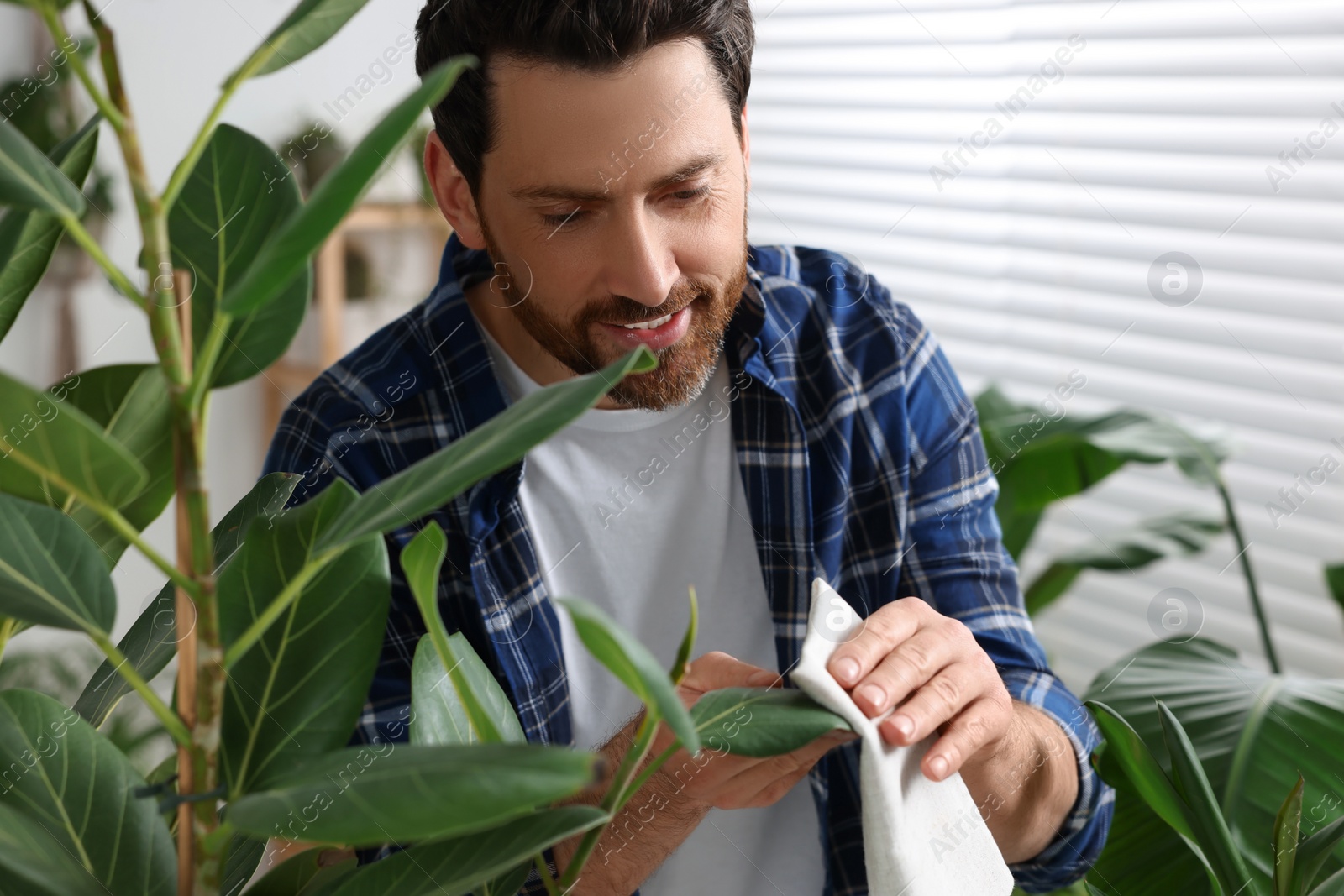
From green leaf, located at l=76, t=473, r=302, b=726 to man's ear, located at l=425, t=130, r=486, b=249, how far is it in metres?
0.61

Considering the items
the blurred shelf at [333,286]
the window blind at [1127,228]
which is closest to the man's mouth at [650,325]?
the window blind at [1127,228]

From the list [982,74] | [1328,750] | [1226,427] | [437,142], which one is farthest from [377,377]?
Answer: [982,74]

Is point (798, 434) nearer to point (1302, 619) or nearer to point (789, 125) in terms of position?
point (1302, 619)

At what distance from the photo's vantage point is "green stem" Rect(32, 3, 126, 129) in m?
0.30

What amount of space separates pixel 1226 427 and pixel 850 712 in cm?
127

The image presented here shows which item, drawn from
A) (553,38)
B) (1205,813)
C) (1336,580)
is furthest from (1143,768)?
(1336,580)

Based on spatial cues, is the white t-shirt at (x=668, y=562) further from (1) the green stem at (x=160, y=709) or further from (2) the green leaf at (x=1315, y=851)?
(1) the green stem at (x=160, y=709)

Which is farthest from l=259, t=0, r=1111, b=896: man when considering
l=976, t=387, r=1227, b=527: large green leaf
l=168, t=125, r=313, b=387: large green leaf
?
l=168, t=125, r=313, b=387: large green leaf

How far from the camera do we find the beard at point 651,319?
0.94 m

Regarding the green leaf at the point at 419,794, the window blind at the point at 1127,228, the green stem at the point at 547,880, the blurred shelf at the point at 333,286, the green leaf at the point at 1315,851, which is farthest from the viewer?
the blurred shelf at the point at 333,286

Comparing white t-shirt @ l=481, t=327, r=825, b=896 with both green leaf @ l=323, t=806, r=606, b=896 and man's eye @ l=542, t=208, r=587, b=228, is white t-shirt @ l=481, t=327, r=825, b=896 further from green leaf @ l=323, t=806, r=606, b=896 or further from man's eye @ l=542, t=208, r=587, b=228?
green leaf @ l=323, t=806, r=606, b=896

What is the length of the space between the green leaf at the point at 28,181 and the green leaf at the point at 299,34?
0.20ft

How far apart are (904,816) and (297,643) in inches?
14.4

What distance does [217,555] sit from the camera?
449 millimetres
